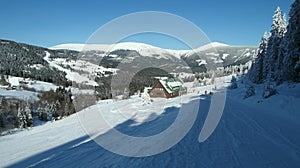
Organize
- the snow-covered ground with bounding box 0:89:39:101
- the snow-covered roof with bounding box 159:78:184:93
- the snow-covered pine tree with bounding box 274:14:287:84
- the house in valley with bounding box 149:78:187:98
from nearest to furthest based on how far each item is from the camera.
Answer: the snow-covered pine tree with bounding box 274:14:287:84 → the house in valley with bounding box 149:78:187:98 → the snow-covered roof with bounding box 159:78:184:93 → the snow-covered ground with bounding box 0:89:39:101

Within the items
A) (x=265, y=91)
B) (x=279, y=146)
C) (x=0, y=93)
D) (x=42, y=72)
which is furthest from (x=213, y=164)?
(x=42, y=72)

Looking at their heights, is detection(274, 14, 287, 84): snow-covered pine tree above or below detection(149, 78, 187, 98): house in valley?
above

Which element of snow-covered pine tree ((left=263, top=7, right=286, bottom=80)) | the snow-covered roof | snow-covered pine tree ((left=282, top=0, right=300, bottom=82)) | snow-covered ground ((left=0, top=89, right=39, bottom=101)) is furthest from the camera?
snow-covered ground ((left=0, top=89, right=39, bottom=101))

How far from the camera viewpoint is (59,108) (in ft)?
336

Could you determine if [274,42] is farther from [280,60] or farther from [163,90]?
[163,90]

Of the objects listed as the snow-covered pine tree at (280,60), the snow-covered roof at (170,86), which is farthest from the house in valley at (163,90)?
the snow-covered pine tree at (280,60)

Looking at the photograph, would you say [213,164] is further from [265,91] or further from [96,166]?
[265,91]

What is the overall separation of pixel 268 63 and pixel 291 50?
52.9 ft

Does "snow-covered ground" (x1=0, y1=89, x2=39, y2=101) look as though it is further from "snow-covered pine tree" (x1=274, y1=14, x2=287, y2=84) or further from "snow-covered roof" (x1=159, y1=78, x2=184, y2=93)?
"snow-covered pine tree" (x1=274, y1=14, x2=287, y2=84)

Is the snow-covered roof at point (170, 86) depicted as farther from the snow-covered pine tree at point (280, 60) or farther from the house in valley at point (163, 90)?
the snow-covered pine tree at point (280, 60)

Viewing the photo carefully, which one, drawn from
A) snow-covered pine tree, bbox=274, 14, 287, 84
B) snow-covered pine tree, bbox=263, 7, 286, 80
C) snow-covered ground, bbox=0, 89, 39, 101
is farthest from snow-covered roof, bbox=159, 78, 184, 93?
snow-covered ground, bbox=0, 89, 39, 101

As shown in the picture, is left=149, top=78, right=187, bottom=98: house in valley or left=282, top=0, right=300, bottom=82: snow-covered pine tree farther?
left=149, top=78, right=187, bottom=98: house in valley

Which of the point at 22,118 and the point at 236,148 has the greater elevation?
the point at 236,148

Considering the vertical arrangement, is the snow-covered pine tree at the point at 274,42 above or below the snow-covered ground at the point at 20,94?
above
